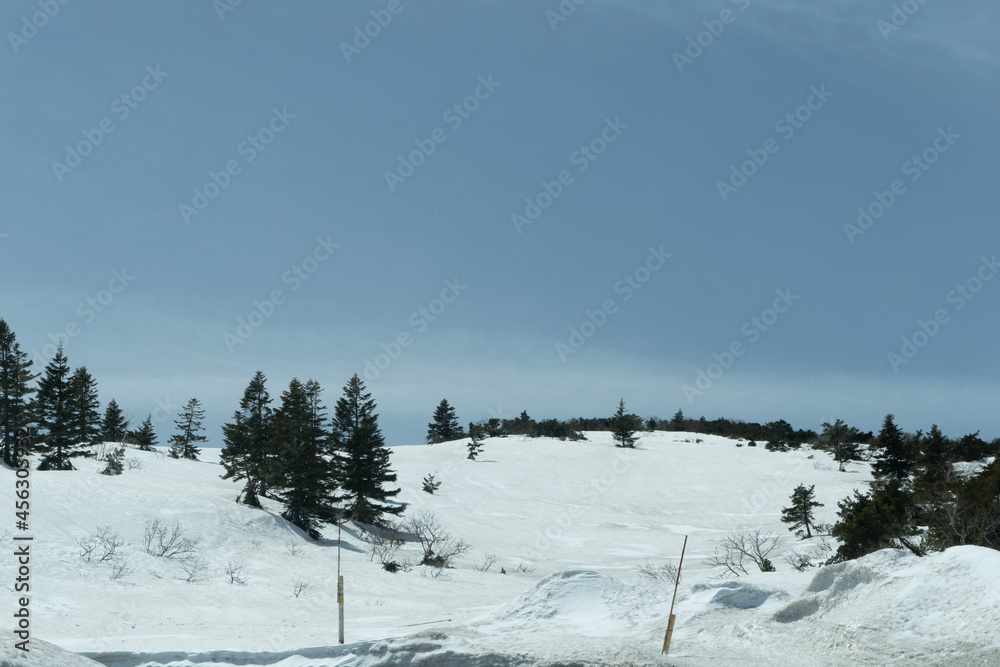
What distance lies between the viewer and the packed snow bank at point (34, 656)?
690cm

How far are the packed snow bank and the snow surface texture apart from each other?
0.23ft

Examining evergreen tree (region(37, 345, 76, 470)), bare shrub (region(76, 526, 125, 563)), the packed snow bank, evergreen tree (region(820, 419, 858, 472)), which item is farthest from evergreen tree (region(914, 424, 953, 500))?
evergreen tree (region(37, 345, 76, 470))

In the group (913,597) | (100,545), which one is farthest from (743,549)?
(100,545)

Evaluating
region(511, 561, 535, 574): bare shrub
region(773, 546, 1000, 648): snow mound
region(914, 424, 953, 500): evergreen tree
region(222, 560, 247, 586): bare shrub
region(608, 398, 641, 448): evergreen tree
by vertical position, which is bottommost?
region(511, 561, 535, 574): bare shrub

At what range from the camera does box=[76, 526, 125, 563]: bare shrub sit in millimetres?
22438

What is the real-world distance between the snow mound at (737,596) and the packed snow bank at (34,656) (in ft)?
27.5

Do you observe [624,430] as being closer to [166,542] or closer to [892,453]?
[892,453]

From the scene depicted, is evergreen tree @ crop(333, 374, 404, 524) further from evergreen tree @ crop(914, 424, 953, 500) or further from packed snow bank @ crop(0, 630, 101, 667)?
packed snow bank @ crop(0, 630, 101, 667)

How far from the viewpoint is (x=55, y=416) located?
47562 millimetres

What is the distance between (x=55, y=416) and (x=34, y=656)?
4720 centimetres

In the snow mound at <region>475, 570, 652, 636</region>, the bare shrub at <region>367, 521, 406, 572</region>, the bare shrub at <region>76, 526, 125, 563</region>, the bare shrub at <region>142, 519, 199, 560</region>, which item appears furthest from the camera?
the bare shrub at <region>367, 521, 406, 572</region>

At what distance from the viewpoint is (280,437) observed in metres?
36.9

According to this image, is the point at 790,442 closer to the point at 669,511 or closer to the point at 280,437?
the point at 669,511

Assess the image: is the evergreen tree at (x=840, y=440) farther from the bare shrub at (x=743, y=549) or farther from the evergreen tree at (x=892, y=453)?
the bare shrub at (x=743, y=549)
